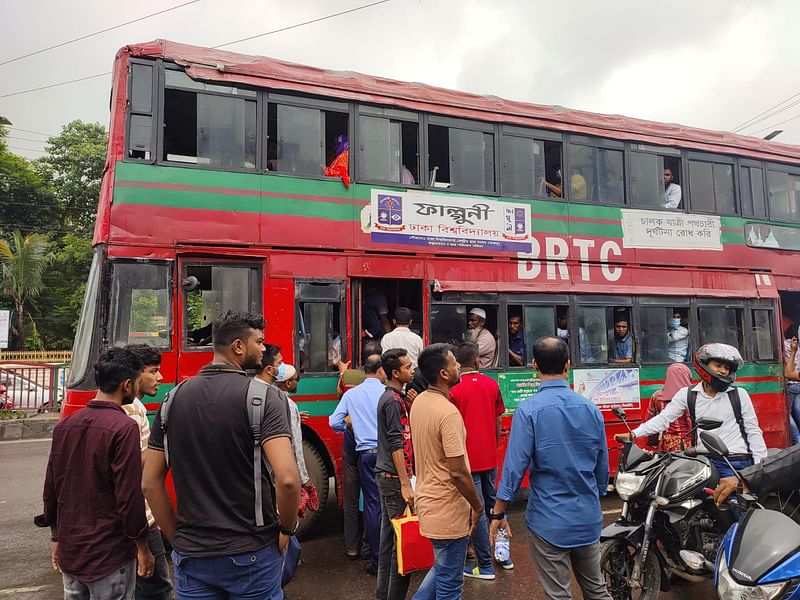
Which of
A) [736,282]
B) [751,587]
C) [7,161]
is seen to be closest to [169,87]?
[751,587]

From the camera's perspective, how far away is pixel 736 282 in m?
7.91

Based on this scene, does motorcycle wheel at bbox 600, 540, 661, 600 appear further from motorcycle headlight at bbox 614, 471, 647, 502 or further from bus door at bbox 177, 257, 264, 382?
bus door at bbox 177, 257, 264, 382

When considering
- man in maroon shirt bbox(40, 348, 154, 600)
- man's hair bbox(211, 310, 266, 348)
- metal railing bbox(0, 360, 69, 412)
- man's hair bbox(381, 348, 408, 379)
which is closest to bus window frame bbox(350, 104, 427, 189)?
man's hair bbox(381, 348, 408, 379)

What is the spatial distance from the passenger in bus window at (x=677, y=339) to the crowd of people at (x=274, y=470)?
352cm

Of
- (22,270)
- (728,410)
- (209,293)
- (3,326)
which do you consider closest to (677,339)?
A: (728,410)

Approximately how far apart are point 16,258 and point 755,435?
2536cm

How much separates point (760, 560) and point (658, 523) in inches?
45.2

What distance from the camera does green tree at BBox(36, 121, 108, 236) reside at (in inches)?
969

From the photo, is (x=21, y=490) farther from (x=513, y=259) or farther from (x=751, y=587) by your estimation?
(x=751, y=587)

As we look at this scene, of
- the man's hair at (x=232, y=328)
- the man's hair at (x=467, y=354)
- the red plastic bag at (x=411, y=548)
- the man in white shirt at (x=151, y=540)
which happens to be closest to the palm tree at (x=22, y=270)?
the man in white shirt at (x=151, y=540)

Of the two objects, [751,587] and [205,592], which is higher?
[205,592]

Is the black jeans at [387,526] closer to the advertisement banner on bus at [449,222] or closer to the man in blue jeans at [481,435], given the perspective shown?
the man in blue jeans at [481,435]

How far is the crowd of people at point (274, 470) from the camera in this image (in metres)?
2.18

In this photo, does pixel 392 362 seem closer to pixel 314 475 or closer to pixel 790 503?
pixel 314 475
